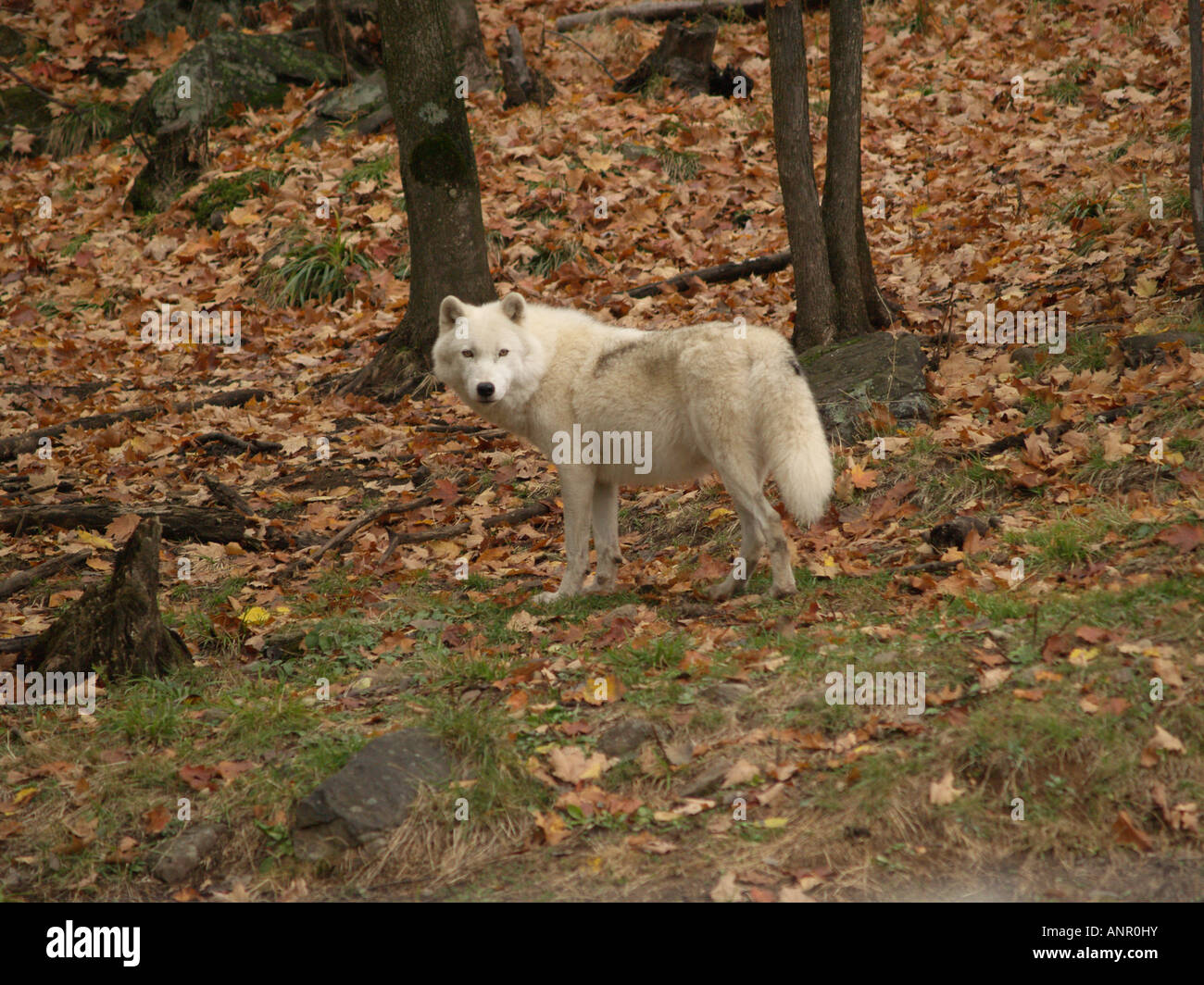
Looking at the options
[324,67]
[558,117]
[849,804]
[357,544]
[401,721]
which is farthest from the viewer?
[324,67]

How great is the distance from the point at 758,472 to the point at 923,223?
595 centimetres

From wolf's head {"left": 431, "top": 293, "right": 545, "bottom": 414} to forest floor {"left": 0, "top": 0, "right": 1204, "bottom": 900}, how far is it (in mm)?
1165

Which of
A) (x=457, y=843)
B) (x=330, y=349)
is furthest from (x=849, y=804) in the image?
(x=330, y=349)

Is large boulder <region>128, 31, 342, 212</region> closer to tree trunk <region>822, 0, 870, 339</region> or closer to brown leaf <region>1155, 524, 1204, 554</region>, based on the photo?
tree trunk <region>822, 0, 870, 339</region>

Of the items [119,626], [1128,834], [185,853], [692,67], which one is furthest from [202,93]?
[1128,834]

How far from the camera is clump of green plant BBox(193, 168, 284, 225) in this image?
42.7ft

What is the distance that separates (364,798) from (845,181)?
587cm

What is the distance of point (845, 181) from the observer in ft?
26.0

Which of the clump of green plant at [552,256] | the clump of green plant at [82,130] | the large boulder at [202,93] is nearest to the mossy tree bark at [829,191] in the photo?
the clump of green plant at [552,256]

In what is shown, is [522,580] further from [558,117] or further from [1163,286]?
[558,117]

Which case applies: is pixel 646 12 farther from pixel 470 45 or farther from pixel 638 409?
pixel 638 409

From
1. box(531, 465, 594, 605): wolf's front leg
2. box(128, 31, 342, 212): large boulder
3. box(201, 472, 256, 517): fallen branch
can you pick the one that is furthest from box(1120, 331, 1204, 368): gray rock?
box(128, 31, 342, 212): large boulder

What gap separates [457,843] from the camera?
405cm

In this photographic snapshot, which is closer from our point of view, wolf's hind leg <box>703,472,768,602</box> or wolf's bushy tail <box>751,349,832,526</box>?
wolf's bushy tail <box>751,349,832,526</box>
